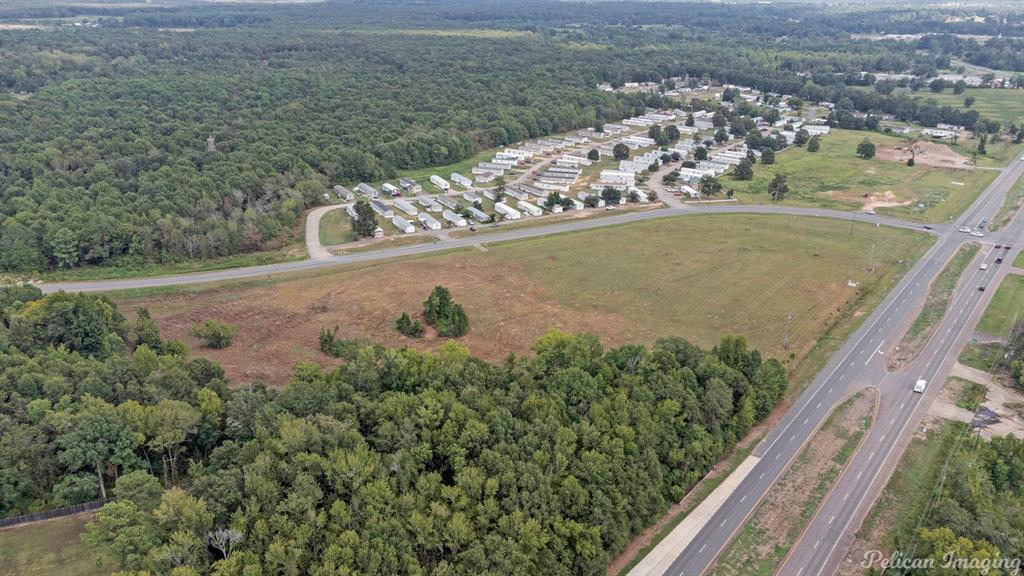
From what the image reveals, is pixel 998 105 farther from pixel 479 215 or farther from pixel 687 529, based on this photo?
pixel 687 529

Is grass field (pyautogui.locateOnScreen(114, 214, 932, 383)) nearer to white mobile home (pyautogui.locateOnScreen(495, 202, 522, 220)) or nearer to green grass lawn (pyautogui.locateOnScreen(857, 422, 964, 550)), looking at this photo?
white mobile home (pyautogui.locateOnScreen(495, 202, 522, 220))

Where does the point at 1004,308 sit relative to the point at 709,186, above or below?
below

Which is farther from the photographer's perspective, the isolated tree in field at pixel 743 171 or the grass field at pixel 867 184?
the isolated tree in field at pixel 743 171

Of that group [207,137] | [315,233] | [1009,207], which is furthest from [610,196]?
[207,137]

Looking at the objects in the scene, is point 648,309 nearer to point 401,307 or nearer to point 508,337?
point 508,337

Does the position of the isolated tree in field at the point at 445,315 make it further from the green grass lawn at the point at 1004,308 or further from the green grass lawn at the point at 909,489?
the green grass lawn at the point at 1004,308

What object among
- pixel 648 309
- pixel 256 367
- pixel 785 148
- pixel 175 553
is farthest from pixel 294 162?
pixel 785 148

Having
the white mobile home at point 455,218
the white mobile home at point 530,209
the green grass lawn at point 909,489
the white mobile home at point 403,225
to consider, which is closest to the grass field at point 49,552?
the green grass lawn at point 909,489
